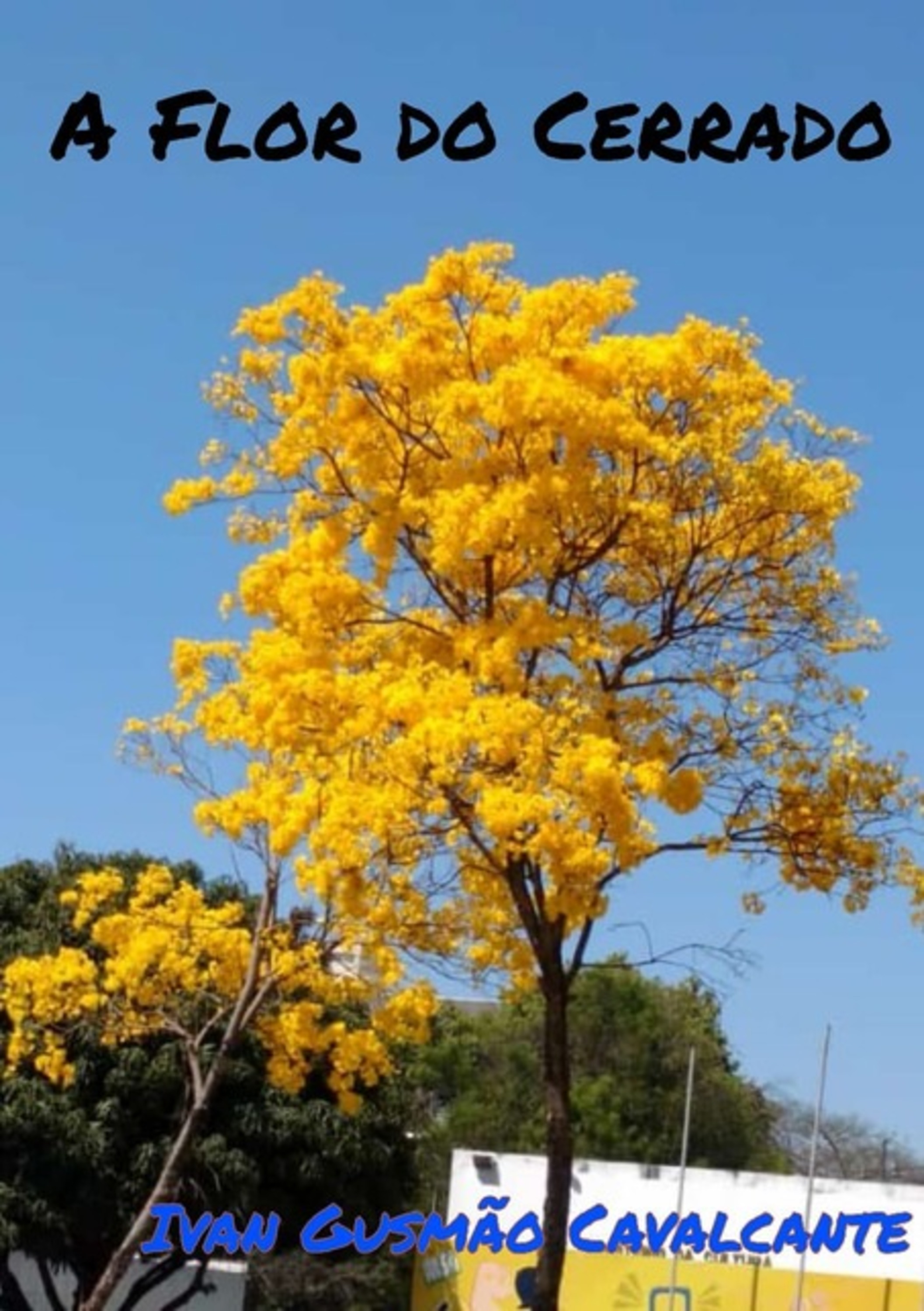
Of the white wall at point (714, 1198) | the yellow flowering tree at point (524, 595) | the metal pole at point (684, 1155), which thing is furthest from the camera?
the white wall at point (714, 1198)

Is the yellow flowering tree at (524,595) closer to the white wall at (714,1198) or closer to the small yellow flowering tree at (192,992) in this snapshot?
the small yellow flowering tree at (192,992)

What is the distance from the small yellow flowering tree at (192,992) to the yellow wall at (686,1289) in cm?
968

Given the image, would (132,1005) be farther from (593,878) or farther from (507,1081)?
(507,1081)

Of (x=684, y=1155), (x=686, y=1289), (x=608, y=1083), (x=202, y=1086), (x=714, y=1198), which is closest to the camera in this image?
(x=202, y=1086)

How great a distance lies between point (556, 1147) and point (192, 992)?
5402 mm

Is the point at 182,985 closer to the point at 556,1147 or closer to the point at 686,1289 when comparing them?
the point at 556,1147

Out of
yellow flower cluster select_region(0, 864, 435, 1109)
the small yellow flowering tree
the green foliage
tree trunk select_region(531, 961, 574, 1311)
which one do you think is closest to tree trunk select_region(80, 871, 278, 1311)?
the small yellow flowering tree

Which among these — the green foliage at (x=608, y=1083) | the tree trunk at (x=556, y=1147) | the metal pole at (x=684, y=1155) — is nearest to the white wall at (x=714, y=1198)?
the metal pole at (x=684, y=1155)

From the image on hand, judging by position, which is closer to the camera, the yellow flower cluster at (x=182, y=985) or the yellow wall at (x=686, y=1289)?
the yellow flower cluster at (x=182, y=985)

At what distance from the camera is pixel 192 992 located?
15.1 m

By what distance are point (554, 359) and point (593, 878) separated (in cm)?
230

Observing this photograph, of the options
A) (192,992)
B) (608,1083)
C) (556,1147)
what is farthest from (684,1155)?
(608,1083)

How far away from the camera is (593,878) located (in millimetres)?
9719

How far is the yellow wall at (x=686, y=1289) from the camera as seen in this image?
23828 millimetres
